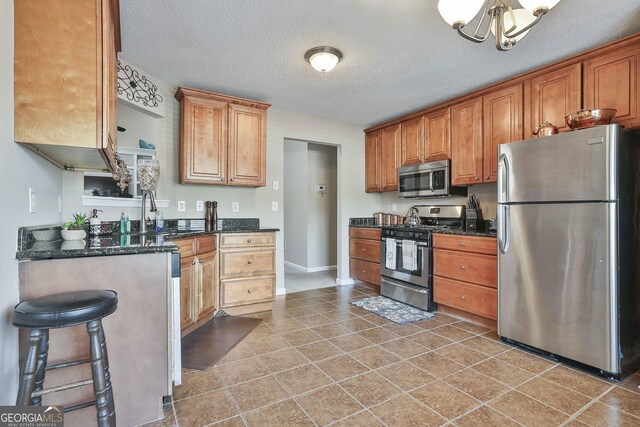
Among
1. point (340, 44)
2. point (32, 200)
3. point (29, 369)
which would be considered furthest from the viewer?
point (340, 44)

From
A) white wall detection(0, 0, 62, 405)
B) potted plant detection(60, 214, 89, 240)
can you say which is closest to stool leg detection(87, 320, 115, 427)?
white wall detection(0, 0, 62, 405)

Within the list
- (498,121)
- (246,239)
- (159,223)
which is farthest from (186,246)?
(498,121)

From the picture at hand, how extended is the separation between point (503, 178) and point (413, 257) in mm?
1316

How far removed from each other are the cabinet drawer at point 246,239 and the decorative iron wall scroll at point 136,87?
4.79 ft

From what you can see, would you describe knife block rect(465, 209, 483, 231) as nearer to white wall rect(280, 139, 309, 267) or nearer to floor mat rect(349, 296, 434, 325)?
floor mat rect(349, 296, 434, 325)

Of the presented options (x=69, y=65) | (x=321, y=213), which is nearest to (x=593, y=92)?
(x=69, y=65)

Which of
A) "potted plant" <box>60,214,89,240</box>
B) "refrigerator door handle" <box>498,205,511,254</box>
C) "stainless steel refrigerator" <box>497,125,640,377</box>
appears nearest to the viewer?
"potted plant" <box>60,214,89,240</box>

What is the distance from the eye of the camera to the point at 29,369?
1.12 metres

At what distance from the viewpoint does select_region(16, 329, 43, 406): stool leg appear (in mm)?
1106

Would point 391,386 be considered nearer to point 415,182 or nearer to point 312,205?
point 415,182

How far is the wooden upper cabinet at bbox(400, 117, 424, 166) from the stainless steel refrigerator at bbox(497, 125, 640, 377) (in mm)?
1543

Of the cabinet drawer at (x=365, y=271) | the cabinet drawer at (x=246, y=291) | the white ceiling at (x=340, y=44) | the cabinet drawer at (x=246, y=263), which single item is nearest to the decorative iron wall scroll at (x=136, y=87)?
the white ceiling at (x=340, y=44)

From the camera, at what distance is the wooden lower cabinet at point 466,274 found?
2.80 meters

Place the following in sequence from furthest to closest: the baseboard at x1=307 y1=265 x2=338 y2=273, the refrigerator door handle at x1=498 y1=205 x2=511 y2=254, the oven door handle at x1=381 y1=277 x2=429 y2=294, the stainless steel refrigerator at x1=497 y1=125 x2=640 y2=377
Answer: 1. the baseboard at x1=307 y1=265 x2=338 y2=273
2. the oven door handle at x1=381 y1=277 x2=429 y2=294
3. the refrigerator door handle at x1=498 y1=205 x2=511 y2=254
4. the stainless steel refrigerator at x1=497 y1=125 x2=640 y2=377
